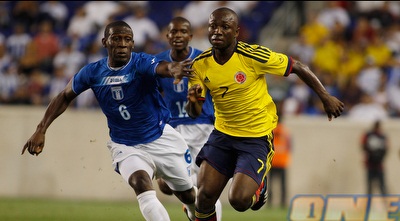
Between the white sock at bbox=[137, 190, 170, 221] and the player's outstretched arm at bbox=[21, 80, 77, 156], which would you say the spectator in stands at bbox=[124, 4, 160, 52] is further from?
the white sock at bbox=[137, 190, 170, 221]

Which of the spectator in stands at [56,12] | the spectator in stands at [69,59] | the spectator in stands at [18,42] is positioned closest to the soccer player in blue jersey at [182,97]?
the spectator in stands at [69,59]

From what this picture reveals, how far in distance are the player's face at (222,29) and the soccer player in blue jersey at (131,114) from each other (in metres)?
0.62

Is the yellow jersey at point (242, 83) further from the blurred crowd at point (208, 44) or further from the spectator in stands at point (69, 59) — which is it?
the spectator in stands at point (69, 59)

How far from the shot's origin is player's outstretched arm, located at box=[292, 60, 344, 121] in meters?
8.07

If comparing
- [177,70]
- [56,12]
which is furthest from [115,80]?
[56,12]

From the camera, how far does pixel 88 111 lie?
1645 centimetres

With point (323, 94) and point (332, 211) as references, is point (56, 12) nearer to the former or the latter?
point (332, 211)

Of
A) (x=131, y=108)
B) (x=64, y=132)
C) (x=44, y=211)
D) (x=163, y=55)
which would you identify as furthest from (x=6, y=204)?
(x=131, y=108)

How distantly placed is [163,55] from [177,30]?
1.34ft

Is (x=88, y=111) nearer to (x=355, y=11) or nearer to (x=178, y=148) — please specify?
(x=355, y=11)

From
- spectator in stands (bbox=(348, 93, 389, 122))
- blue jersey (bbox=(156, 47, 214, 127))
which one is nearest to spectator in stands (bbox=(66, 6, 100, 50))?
spectator in stands (bbox=(348, 93, 389, 122))

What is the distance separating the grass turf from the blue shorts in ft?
11.8

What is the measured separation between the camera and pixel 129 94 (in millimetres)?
8727

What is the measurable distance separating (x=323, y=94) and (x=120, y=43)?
2118 mm
